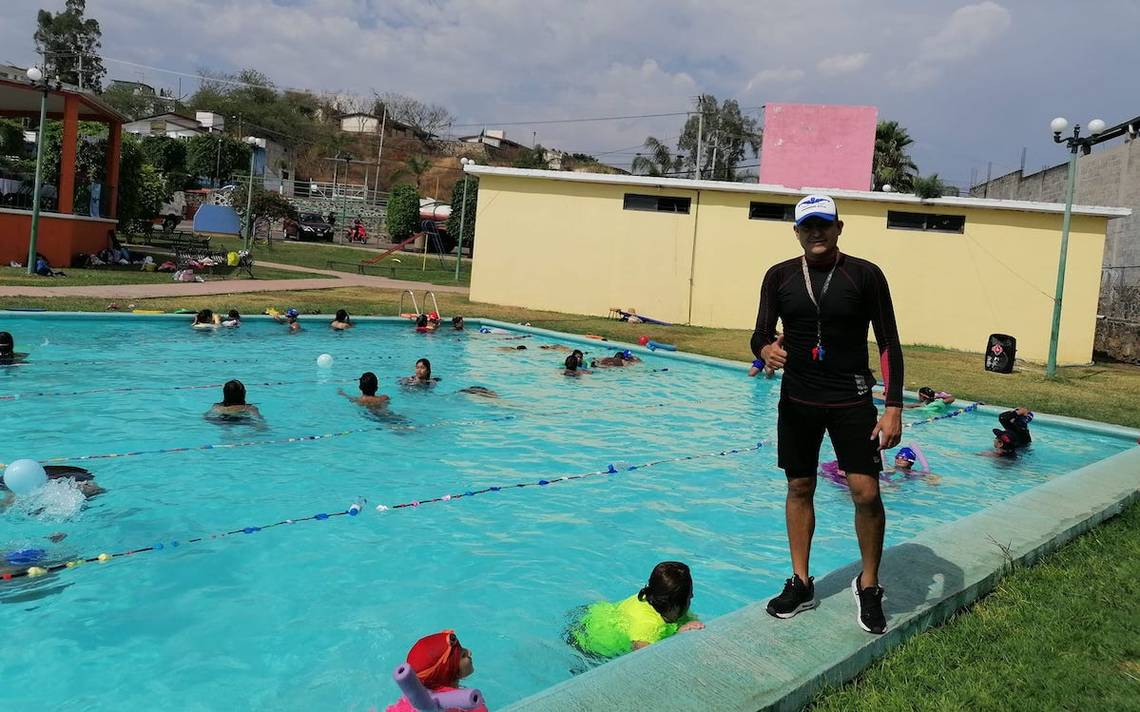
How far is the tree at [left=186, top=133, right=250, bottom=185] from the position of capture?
210 ft

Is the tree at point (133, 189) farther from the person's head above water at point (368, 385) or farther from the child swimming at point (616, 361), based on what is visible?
the person's head above water at point (368, 385)

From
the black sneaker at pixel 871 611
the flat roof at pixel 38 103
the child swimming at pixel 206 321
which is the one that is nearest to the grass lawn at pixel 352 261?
the flat roof at pixel 38 103

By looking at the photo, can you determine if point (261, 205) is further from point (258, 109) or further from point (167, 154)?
point (258, 109)

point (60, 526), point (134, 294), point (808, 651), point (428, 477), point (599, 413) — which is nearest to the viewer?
point (808, 651)

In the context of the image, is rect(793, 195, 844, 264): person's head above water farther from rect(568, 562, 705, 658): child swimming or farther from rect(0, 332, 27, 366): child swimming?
rect(0, 332, 27, 366): child swimming

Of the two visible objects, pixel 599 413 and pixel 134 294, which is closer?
pixel 599 413

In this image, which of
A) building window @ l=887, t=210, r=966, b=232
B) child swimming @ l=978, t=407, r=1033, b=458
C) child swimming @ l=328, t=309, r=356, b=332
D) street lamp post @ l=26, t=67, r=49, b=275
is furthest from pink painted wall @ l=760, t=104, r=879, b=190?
street lamp post @ l=26, t=67, r=49, b=275

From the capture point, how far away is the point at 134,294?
19453 mm

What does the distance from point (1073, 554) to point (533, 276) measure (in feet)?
67.4

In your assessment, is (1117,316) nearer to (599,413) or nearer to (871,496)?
(599,413)

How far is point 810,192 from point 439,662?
2193 cm

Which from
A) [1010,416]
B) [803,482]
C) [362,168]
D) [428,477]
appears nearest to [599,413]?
[428,477]

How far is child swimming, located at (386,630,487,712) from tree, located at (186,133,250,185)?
6676cm

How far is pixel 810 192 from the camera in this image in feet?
76.5
